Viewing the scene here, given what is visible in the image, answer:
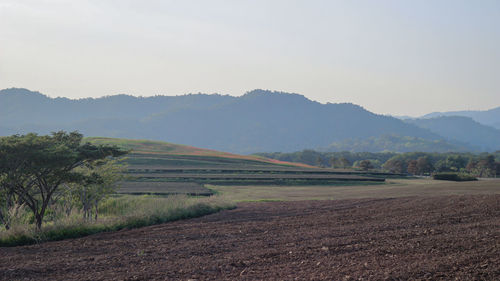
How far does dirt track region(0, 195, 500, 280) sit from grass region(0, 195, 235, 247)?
101 centimetres

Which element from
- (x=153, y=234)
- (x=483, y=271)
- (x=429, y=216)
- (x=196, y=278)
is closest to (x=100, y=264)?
(x=196, y=278)

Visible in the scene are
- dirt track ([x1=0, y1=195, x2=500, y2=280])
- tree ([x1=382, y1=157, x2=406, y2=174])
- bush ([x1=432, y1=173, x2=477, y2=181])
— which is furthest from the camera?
tree ([x1=382, y1=157, x2=406, y2=174])

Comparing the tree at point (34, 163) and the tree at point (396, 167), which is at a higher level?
the tree at point (34, 163)

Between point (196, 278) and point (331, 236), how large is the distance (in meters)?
5.86

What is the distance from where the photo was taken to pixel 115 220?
18656 mm

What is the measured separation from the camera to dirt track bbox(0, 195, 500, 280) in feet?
29.7

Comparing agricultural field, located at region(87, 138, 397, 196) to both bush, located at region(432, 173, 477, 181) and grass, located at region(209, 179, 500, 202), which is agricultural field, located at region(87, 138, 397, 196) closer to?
grass, located at region(209, 179, 500, 202)

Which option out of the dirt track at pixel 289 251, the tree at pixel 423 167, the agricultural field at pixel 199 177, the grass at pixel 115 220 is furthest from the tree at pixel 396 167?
the dirt track at pixel 289 251

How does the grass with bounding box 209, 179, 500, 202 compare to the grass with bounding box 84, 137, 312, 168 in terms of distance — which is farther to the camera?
the grass with bounding box 84, 137, 312, 168

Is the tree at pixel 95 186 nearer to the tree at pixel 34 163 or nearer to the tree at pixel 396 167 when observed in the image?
the tree at pixel 34 163

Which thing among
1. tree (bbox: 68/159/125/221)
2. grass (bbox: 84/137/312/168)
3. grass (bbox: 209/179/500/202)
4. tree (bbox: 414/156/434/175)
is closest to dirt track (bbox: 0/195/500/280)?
tree (bbox: 68/159/125/221)

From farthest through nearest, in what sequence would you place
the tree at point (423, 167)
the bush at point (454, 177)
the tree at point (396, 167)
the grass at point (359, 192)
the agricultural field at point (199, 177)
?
the tree at point (396, 167), the tree at point (423, 167), the bush at point (454, 177), the agricultural field at point (199, 177), the grass at point (359, 192)

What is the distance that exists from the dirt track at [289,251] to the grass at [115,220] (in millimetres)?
1009

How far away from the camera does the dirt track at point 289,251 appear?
29.7ft
